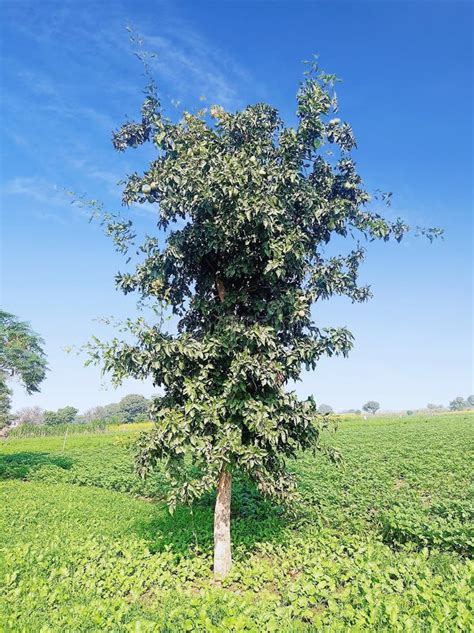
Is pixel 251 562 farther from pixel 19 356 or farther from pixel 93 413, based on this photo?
pixel 93 413

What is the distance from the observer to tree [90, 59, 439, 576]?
8.00 metres

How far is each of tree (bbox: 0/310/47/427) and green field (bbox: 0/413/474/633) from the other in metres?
6.85

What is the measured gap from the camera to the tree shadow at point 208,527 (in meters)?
10.3

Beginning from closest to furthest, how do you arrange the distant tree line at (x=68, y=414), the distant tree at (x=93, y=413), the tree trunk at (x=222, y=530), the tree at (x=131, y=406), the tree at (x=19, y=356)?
the tree trunk at (x=222, y=530) < the tree at (x=19, y=356) < the distant tree line at (x=68, y=414) < the tree at (x=131, y=406) < the distant tree at (x=93, y=413)

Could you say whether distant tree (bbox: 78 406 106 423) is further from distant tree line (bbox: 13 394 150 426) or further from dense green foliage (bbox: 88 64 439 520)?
dense green foliage (bbox: 88 64 439 520)

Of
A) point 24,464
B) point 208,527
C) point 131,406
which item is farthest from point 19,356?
point 131,406

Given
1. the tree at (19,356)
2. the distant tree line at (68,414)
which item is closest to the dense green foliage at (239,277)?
the tree at (19,356)

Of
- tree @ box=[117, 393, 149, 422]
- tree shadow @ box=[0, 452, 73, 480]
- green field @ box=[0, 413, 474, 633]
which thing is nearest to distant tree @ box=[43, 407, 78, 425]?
tree @ box=[117, 393, 149, 422]

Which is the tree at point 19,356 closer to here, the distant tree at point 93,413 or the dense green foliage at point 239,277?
the dense green foliage at point 239,277

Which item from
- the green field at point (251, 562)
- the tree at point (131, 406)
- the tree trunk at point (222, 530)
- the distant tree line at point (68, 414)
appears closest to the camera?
the green field at point (251, 562)

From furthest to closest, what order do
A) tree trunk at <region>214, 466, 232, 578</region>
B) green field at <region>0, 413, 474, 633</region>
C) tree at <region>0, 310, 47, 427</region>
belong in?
tree at <region>0, 310, 47, 427</region>, tree trunk at <region>214, 466, 232, 578</region>, green field at <region>0, 413, 474, 633</region>

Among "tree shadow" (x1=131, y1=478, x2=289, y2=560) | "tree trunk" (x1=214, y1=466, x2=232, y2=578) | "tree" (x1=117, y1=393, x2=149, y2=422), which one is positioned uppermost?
"tree" (x1=117, y1=393, x2=149, y2=422)

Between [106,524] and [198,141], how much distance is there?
10910 millimetres

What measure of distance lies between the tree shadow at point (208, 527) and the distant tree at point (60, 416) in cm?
12242
